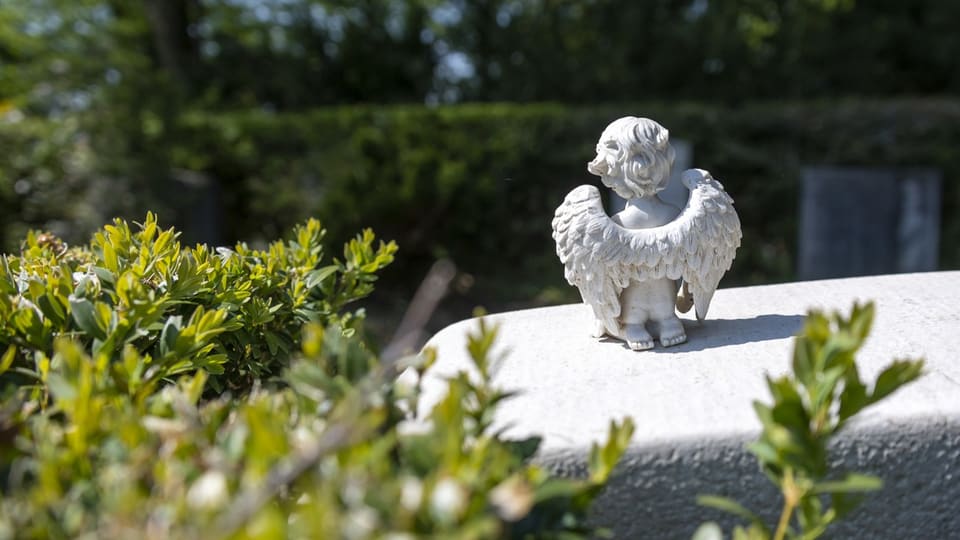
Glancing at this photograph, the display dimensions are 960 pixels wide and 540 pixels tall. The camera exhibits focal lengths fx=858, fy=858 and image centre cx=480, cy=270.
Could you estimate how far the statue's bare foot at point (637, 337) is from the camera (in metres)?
2.68

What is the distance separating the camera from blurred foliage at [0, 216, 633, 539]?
4.14 feet

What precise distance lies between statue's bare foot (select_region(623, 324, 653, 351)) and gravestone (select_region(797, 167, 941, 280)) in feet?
17.9

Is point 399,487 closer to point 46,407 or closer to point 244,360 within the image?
point 46,407

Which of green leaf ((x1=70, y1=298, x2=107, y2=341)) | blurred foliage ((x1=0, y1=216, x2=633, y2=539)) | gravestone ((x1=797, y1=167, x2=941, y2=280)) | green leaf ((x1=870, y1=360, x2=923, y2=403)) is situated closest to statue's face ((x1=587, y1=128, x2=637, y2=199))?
blurred foliage ((x1=0, y1=216, x2=633, y2=539))

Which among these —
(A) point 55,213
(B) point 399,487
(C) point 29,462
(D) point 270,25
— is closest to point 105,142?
(A) point 55,213

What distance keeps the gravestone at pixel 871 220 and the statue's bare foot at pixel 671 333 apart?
213 inches

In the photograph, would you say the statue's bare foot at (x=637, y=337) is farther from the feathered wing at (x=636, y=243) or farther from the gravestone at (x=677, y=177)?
the gravestone at (x=677, y=177)

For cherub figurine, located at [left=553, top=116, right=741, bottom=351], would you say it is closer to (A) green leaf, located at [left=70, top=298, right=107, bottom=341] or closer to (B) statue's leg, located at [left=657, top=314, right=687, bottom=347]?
(B) statue's leg, located at [left=657, top=314, right=687, bottom=347]

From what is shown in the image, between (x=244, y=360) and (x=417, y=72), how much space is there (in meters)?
7.40

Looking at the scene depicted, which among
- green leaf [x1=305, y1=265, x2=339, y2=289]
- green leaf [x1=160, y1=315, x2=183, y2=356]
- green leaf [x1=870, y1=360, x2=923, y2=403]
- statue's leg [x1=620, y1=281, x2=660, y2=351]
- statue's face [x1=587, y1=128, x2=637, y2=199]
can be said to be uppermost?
statue's face [x1=587, y1=128, x2=637, y2=199]

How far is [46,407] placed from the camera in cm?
216

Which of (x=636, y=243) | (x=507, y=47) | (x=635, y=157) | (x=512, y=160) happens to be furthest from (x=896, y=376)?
(x=507, y=47)

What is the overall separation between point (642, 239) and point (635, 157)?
26cm

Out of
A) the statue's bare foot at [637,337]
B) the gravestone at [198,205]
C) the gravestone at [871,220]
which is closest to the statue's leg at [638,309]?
the statue's bare foot at [637,337]
